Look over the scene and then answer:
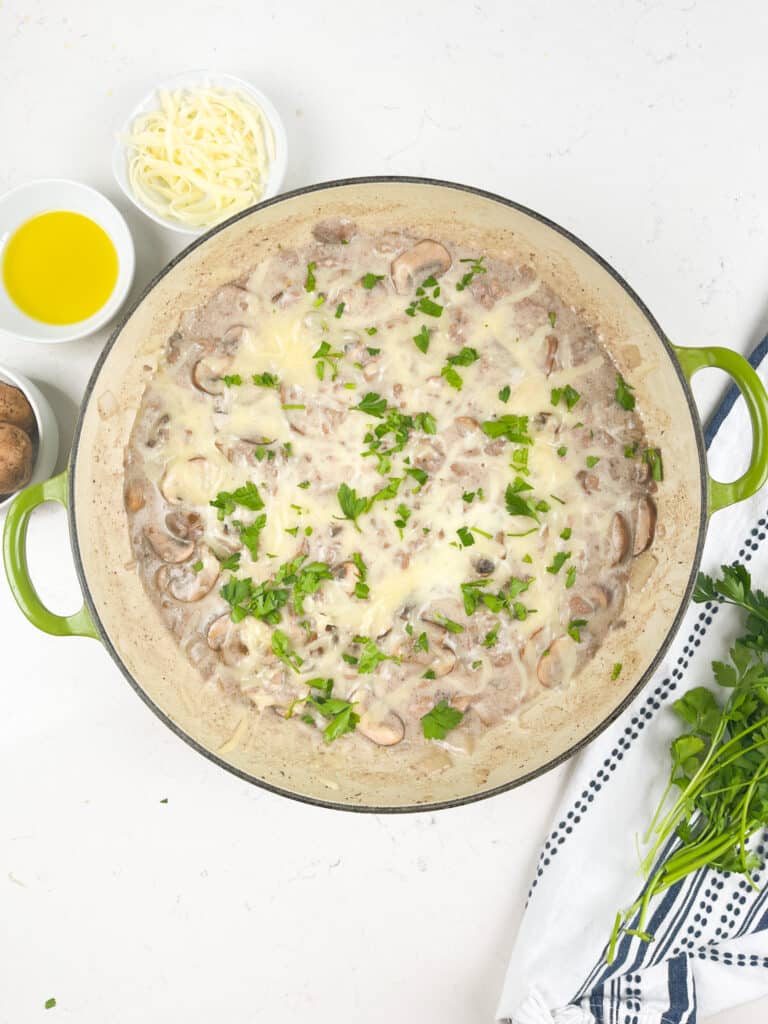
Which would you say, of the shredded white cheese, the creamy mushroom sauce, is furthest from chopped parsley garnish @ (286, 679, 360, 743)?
the shredded white cheese

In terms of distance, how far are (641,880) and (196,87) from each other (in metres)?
2.21

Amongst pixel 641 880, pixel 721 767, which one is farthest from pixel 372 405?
pixel 641 880

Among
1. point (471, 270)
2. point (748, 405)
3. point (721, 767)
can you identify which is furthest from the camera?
point (471, 270)

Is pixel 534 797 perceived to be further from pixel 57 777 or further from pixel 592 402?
pixel 57 777

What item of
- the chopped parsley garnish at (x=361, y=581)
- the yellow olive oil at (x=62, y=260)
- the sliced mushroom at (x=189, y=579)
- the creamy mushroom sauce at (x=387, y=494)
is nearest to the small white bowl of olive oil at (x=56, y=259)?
the yellow olive oil at (x=62, y=260)

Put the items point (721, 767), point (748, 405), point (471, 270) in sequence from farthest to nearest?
1. point (471, 270)
2. point (721, 767)
3. point (748, 405)

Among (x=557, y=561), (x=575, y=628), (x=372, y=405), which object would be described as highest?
(x=372, y=405)

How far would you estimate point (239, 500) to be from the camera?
221 centimetres

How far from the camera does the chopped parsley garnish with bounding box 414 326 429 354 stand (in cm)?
221

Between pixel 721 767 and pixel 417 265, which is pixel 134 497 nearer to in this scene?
pixel 417 265

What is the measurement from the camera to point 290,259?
2289mm

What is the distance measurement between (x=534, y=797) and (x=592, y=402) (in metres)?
0.99

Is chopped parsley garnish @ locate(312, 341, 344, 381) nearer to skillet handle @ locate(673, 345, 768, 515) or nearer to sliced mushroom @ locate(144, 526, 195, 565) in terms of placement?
sliced mushroom @ locate(144, 526, 195, 565)

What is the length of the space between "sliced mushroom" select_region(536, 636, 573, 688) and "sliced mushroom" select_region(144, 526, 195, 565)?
0.88 m
